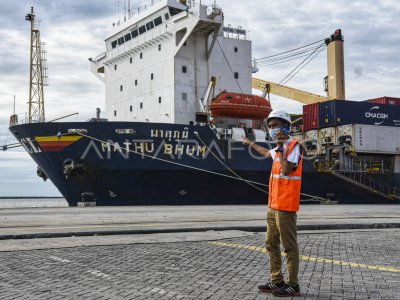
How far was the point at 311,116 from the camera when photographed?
30391 mm

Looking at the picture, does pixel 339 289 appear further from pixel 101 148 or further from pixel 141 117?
pixel 141 117

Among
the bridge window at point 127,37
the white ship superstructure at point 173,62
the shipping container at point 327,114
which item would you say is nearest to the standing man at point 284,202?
the white ship superstructure at point 173,62

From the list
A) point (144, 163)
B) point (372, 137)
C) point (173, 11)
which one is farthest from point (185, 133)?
point (372, 137)

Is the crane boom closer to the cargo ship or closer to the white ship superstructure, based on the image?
the cargo ship

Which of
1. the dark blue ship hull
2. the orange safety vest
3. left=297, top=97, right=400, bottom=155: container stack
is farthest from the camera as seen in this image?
left=297, top=97, right=400, bottom=155: container stack

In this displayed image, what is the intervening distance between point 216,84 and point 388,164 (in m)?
12.5

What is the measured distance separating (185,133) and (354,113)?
1128cm

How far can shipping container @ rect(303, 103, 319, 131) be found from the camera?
30.0 metres

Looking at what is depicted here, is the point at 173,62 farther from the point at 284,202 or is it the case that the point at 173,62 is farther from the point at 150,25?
the point at 284,202

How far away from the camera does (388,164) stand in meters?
30.9

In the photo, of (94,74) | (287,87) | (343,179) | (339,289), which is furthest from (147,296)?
(287,87)

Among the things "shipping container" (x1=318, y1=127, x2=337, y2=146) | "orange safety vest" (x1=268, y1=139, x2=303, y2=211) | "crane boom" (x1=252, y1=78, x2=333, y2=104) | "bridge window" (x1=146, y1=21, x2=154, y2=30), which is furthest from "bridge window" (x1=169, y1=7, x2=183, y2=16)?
"orange safety vest" (x1=268, y1=139, x2=303, y2=211)

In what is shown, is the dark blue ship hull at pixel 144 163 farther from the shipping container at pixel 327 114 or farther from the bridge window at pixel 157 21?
→ the bridge window at pixel 157 21

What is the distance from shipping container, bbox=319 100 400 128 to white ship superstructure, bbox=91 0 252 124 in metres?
5.12
